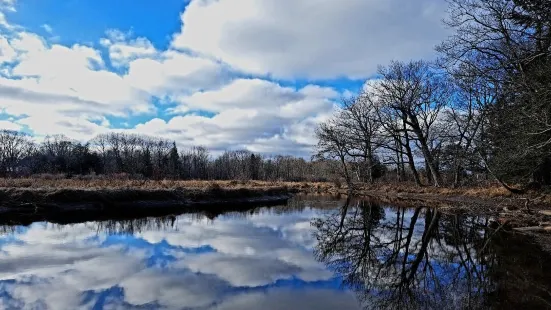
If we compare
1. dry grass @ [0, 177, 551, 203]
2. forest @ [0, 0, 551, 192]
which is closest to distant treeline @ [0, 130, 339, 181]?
forest @ [0, 0, 551, 192]

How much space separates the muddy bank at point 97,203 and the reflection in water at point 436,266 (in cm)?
1058

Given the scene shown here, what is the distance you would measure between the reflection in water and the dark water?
24 millimetres

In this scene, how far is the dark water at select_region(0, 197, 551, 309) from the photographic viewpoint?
6.79 m

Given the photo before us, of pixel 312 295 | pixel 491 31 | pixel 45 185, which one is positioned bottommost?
pixel 312 295

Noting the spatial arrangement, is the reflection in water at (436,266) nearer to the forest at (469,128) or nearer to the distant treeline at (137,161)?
the forest at (469,128)

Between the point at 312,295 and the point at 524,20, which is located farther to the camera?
the point at 524,20

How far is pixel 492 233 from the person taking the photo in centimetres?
1373

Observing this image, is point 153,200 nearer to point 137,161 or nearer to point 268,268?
point 268,268

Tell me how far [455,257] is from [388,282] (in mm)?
3216

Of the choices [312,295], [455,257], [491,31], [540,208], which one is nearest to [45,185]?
[312,295]

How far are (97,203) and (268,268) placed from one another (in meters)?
14.8

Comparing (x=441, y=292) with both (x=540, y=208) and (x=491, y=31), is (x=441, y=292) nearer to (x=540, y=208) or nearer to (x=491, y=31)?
(x=491, y=31)

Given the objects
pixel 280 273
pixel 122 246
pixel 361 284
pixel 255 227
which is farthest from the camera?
pixel 255 227

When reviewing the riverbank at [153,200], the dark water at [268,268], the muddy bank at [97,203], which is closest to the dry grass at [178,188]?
the riverbank at [153,200]
